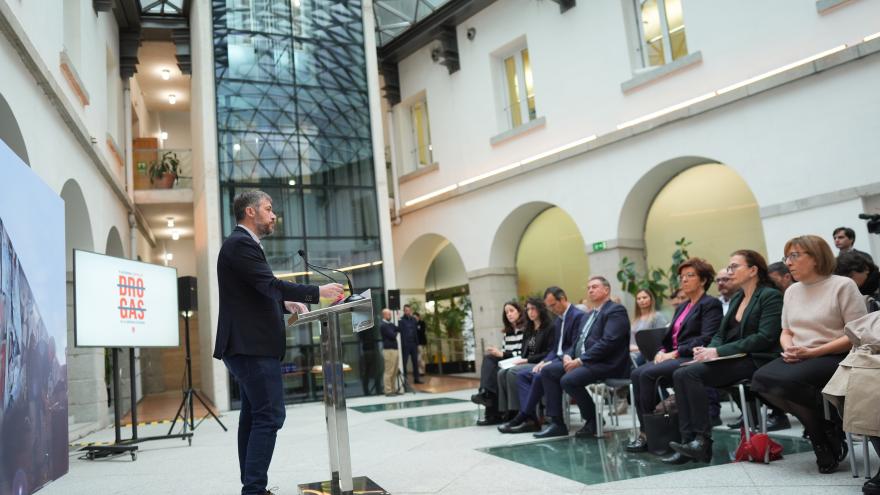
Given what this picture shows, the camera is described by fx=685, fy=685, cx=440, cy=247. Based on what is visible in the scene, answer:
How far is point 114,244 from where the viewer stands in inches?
498

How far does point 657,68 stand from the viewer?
10.8 meters

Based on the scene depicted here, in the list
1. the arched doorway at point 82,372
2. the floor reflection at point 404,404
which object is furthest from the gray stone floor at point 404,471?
the arched doorway at point 82,372

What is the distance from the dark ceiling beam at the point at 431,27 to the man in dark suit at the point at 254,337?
450 inches

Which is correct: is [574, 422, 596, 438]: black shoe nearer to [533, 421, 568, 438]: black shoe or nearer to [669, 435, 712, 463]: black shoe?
[533, 421, 568, 438]: black shoe

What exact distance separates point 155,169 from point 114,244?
2176 mm

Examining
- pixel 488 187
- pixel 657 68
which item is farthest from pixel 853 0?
pixel 488 187

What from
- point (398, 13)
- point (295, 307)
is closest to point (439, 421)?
point (295, 307)

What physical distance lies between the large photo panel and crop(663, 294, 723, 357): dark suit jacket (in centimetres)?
389

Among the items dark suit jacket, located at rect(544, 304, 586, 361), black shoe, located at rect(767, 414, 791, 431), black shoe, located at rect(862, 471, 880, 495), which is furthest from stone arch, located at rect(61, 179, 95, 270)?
black shoe, located at rect(862, 471, 880, 495)

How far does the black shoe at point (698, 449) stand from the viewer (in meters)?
3.98

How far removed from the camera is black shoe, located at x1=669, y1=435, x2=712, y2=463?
3977 millimetres

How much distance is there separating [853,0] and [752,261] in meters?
6.14

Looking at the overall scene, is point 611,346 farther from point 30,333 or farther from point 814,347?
point 30,333

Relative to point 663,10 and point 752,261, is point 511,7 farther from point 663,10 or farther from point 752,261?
point 752,261
